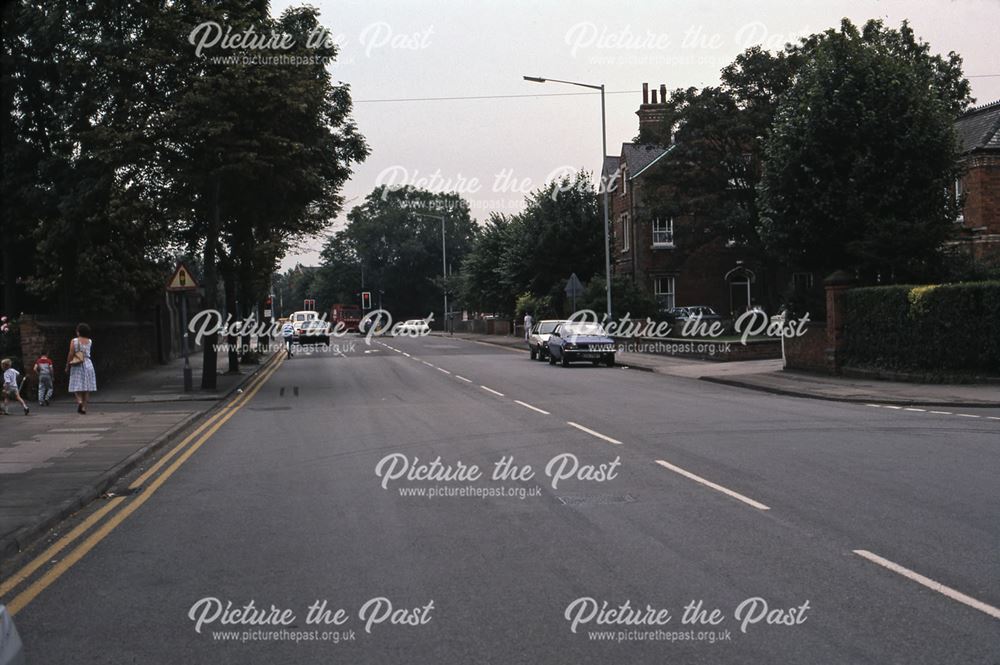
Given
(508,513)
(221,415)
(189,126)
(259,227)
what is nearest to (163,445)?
(221,415)

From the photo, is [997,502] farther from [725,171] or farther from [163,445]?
[725,171]

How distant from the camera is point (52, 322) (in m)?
23.2

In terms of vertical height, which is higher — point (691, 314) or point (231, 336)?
point (691, 314)

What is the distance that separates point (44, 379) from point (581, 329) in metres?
19.0

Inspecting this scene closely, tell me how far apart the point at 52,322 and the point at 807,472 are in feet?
61.9

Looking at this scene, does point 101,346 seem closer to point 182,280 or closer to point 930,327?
point 182,280

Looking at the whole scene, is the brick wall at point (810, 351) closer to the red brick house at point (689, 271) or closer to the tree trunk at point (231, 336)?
the tree trunk at point (231, 336)

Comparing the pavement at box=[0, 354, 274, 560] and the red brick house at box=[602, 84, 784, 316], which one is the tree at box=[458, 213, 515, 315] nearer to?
the red brick house at box=[602, 84, 784, 316]

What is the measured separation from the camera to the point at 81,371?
1923 centimetres

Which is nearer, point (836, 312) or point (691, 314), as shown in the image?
point (836, 312)

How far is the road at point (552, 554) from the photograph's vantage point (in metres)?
5.33

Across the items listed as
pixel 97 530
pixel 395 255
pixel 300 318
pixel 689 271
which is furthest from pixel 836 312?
pixel 395 255

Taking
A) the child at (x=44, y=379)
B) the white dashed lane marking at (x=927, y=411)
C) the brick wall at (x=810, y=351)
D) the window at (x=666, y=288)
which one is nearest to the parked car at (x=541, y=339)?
the brick wall at (x=810, y=351)

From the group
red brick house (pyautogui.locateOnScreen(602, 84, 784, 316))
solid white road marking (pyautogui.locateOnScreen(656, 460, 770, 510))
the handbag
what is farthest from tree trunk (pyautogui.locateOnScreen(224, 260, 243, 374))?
red brick house (pyautogui.locateOnScreen(602, 84, 784, 316))
